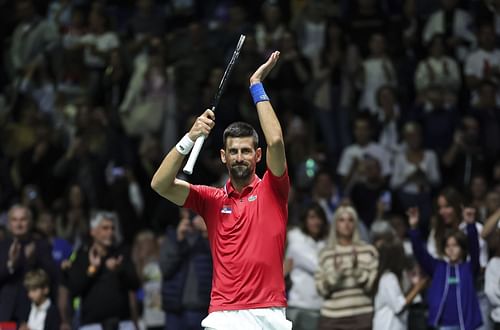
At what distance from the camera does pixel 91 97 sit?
19438 millimetres

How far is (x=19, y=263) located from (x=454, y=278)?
471 cm

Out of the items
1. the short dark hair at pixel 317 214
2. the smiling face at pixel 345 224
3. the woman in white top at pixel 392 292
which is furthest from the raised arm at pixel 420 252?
the short dark hair at pixel 317 214

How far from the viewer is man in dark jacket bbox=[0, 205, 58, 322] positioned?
44.0 ft

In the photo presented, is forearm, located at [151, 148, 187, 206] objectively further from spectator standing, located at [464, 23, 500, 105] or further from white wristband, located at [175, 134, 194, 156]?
spectator standing, located at [464, 23, 500, 105]

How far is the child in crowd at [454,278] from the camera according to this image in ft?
40.1

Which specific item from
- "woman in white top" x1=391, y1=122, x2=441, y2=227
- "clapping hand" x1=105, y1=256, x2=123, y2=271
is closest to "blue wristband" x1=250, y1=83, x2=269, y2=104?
"clapping hand" x1=105, y1=256, x2=123, y2=271

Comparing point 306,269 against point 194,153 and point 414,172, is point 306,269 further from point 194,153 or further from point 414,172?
point 194,153

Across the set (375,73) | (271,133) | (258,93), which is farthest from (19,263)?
(375,73)

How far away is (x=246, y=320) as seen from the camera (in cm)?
864

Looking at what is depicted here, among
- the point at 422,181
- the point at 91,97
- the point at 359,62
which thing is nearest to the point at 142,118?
the point at 91,97

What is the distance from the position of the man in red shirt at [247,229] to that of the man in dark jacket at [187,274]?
4757 mm

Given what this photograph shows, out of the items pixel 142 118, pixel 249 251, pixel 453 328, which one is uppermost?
pixel 142 118

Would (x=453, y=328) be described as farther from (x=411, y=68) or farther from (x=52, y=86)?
(x=52, y=86)

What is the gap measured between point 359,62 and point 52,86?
5.06 metres
